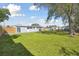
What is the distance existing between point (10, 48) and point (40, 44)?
0.30 metres

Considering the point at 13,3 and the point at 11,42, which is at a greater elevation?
the point at 13,3

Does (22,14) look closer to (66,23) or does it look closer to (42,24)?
(42,24)

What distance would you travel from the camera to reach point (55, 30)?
2.68 meters

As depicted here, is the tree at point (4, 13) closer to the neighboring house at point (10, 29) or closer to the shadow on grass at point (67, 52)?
the neighboring house at point (10, 29)

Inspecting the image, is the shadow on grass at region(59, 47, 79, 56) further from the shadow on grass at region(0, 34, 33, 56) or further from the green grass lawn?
the shadow on grass at region(0, 34, 33, 56)

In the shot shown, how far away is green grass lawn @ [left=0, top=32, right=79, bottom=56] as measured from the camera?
263cm

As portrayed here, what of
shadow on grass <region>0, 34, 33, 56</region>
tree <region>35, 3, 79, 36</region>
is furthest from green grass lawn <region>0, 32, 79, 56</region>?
tree <region>35, 3, 79, 36</region>

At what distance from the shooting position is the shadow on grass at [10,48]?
2.62 meters

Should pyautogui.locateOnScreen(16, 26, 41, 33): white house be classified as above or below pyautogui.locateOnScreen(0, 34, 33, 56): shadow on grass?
above

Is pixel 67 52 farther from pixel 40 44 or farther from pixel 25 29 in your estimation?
pixel 25 29

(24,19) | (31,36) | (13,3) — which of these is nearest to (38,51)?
(31,36)

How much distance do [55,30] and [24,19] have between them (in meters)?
0.33

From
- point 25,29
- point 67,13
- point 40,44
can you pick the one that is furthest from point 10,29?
point 67,13

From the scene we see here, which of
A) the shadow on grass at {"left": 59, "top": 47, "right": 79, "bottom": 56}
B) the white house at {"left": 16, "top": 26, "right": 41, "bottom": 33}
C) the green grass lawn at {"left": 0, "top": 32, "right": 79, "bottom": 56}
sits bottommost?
the shadow on grass at {"left": 59, "top": 47, "right": 79, "bottom": 56}
